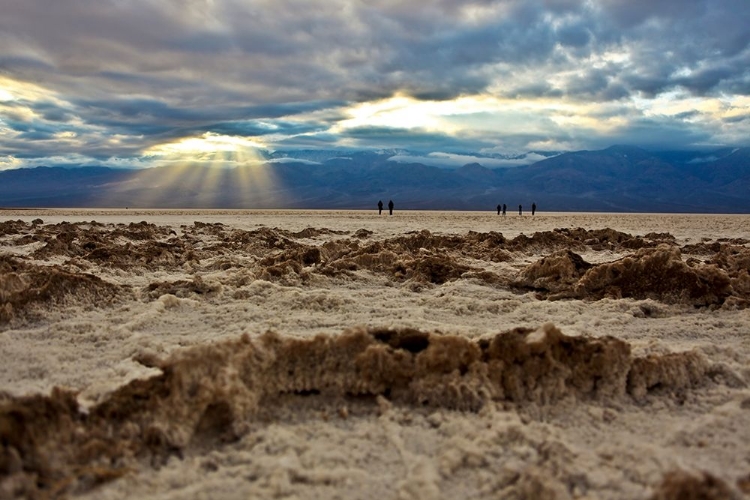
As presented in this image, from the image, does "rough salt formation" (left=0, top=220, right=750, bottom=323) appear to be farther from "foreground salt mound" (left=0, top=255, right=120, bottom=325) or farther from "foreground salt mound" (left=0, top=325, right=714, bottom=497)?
"foreground salt mound" (left=0, top=325, right=714, bottom=497)

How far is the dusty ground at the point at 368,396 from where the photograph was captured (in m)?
2.47

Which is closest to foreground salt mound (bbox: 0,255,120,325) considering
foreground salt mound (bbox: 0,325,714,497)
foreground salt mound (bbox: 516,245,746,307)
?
foreground salt mound (bbox: 0,325,714,497)

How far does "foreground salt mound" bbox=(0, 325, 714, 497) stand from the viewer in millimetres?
2584

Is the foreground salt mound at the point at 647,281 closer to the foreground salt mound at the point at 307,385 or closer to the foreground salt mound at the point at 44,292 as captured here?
the foreground salt mound at the point at 307,385

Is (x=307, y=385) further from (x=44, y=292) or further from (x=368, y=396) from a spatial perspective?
(x=44, y=292)

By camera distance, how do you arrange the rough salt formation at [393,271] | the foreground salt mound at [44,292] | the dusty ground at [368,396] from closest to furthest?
the dusty ground at [368,396]
the foreground salt mound at [44,292]
the rough salt formation at [393,271]

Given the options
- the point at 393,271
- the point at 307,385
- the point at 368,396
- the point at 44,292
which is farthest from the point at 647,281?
the point at 44,292

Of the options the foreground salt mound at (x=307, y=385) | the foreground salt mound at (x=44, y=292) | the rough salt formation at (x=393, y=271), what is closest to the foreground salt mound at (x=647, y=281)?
the rough salt formation at (x=393, y=271)

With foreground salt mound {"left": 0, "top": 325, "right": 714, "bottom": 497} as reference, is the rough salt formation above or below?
above

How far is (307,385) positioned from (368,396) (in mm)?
372

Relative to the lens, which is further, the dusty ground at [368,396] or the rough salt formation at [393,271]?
the rough salt formation at [393,271]

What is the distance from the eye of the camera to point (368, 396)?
333 cm

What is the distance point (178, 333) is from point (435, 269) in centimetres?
361

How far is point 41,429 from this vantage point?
253 centimetres
